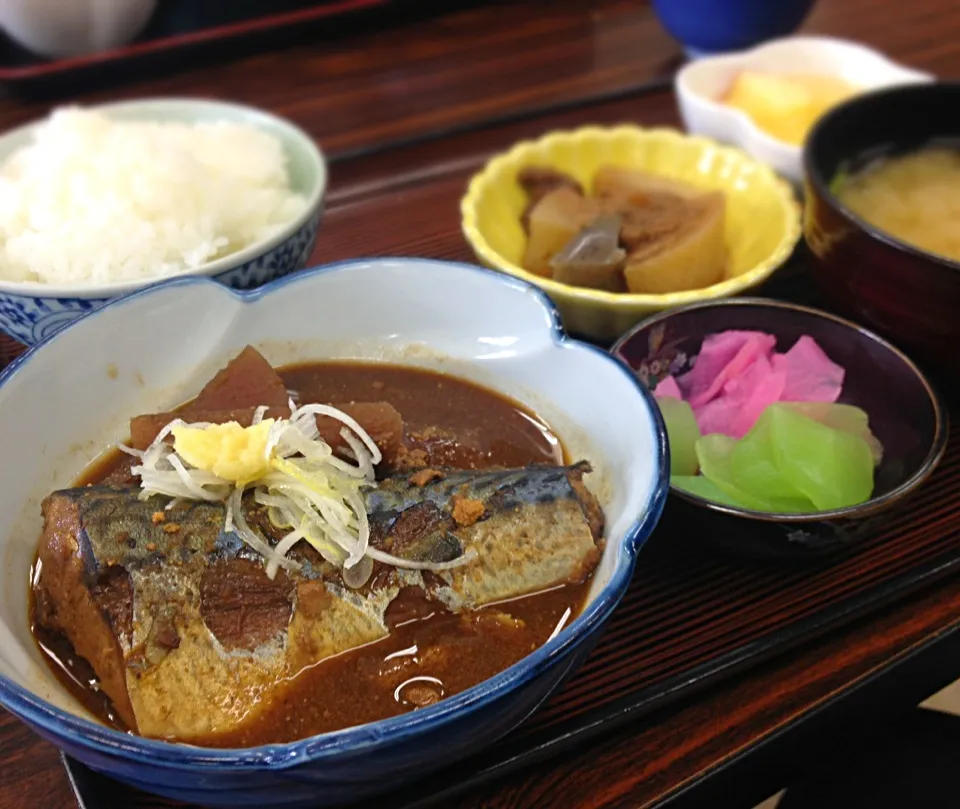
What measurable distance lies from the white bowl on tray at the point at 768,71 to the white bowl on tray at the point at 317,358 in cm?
107

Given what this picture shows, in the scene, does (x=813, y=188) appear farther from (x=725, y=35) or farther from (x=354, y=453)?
(x=725, y=35)

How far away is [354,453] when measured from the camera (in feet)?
4.09

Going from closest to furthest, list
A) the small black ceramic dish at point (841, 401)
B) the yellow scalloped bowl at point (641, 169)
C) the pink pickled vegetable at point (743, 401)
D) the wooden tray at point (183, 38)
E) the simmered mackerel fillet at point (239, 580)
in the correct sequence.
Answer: the simmered mackerel fillet at point (239, 580) → the small black ceramic dish at point (841, 401) → the pink pickled vegetable at point (743, 401) → the yellow scalloped bowl at point (641, 169) → the wooden tray at point (183, 38)

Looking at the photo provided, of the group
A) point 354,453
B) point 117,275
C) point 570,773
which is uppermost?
point 117,275

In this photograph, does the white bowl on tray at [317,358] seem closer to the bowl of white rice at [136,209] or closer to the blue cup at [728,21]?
the bowl of white rice at [136,209]

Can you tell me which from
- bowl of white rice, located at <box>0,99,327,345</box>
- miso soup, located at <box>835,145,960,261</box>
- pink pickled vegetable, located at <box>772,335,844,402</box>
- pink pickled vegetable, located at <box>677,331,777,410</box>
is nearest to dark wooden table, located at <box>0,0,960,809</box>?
bowl of white rice, located at <box>0,99,327,345</box>

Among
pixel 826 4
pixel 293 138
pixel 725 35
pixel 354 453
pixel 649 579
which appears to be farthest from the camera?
pixel 826 4

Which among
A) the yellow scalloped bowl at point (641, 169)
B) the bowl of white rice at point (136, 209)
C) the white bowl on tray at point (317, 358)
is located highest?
the bowl of white rice at point (136, 209)

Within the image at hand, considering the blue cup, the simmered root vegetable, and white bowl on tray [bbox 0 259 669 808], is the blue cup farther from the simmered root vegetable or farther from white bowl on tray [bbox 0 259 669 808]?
white bowl on tray [bbox 0 259 669 808]

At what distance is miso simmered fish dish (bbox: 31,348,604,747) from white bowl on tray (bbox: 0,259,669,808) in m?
0.07

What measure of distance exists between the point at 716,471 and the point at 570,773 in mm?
542

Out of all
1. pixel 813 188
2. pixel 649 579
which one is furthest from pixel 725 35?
pixel 649 579

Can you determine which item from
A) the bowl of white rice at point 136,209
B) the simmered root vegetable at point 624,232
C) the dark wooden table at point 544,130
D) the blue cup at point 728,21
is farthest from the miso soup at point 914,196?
the bowl of white rice at point 136,209

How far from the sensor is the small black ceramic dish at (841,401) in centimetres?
124
